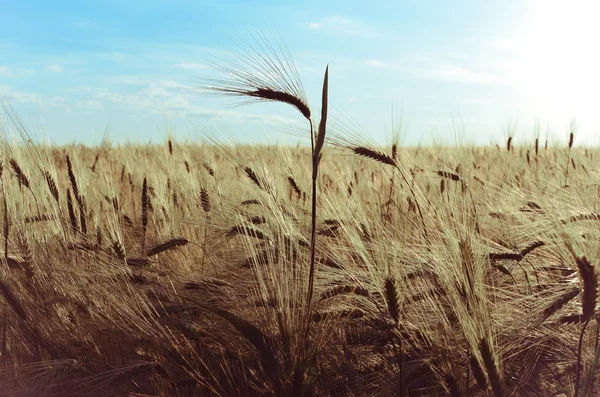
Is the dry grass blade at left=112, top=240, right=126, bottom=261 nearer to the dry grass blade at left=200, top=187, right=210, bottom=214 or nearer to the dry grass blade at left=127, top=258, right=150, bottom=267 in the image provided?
the dry grass blade at left=127, top=258, right=150, bottom=267

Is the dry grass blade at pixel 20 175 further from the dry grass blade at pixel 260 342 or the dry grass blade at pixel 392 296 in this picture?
the dry grass blade at pixel 392 296

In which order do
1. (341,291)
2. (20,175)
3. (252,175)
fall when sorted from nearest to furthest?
(341,291), (252,175), (20,175)

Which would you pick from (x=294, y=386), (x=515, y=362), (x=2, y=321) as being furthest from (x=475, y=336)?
(x=2, y=321)

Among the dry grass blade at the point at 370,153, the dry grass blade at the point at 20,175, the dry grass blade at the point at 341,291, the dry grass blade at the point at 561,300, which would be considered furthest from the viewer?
the dry grass blade at the point at 20,175

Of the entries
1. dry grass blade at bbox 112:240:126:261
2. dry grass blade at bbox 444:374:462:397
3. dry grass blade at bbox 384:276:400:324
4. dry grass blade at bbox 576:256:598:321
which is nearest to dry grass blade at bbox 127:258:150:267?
dry grass blade at bbox 112:240:126:261

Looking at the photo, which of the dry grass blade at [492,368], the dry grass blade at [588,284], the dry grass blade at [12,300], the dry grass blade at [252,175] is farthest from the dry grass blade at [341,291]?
the dry grass blade at [12,300]

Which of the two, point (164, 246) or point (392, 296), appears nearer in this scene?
point (392, 296)

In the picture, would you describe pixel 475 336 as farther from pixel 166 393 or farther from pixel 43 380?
pixel 43 380

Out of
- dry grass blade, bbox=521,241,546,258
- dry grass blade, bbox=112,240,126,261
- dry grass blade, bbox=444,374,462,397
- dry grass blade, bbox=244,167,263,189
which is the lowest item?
dry grass blade, bbox=444,374,462,397

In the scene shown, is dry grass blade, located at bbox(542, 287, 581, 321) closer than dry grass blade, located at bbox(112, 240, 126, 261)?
Yes

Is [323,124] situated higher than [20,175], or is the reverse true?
[323,124]

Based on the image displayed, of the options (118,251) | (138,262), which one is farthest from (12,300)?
(138,262)

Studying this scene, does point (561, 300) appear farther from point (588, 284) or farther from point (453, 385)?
point (453, 385)

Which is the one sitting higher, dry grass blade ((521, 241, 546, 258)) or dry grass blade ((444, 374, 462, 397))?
dry grass blade ((521, 241, 546, 258))
